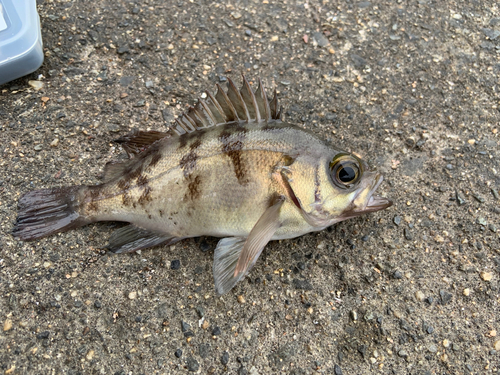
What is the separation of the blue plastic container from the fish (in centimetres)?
112

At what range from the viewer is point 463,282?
8.87 feet

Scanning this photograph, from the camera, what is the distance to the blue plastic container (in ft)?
9.86

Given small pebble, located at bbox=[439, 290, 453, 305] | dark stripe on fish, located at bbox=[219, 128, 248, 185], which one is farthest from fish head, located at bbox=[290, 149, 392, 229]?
small pebble, located at bbox=[439, 290, 453, 305]

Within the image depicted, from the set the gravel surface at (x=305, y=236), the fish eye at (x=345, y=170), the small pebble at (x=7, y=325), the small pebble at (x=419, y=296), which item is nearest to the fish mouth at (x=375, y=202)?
the fish eye at (x=345, y=170)

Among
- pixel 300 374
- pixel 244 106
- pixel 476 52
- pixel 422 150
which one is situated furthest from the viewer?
pixel 476 52

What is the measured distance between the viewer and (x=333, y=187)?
2418 millimetres

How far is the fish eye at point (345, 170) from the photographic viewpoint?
238 cm

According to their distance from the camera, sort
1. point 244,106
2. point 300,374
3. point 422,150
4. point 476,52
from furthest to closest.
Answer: point 476,52 < point 422,150 < point 244,106 < point 300,374

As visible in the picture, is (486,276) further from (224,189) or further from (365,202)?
(224,189)

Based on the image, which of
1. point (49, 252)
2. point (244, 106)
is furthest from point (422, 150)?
point (49, 252)

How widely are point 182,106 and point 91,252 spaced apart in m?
1.37

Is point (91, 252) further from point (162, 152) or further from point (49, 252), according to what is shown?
point (162, 152)

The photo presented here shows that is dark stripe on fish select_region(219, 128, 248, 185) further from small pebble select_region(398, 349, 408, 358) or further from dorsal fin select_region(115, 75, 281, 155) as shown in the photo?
small pebble select_region(398, 349, 408, 358)

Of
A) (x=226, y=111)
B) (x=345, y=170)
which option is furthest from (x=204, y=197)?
(x=345, y=170)
